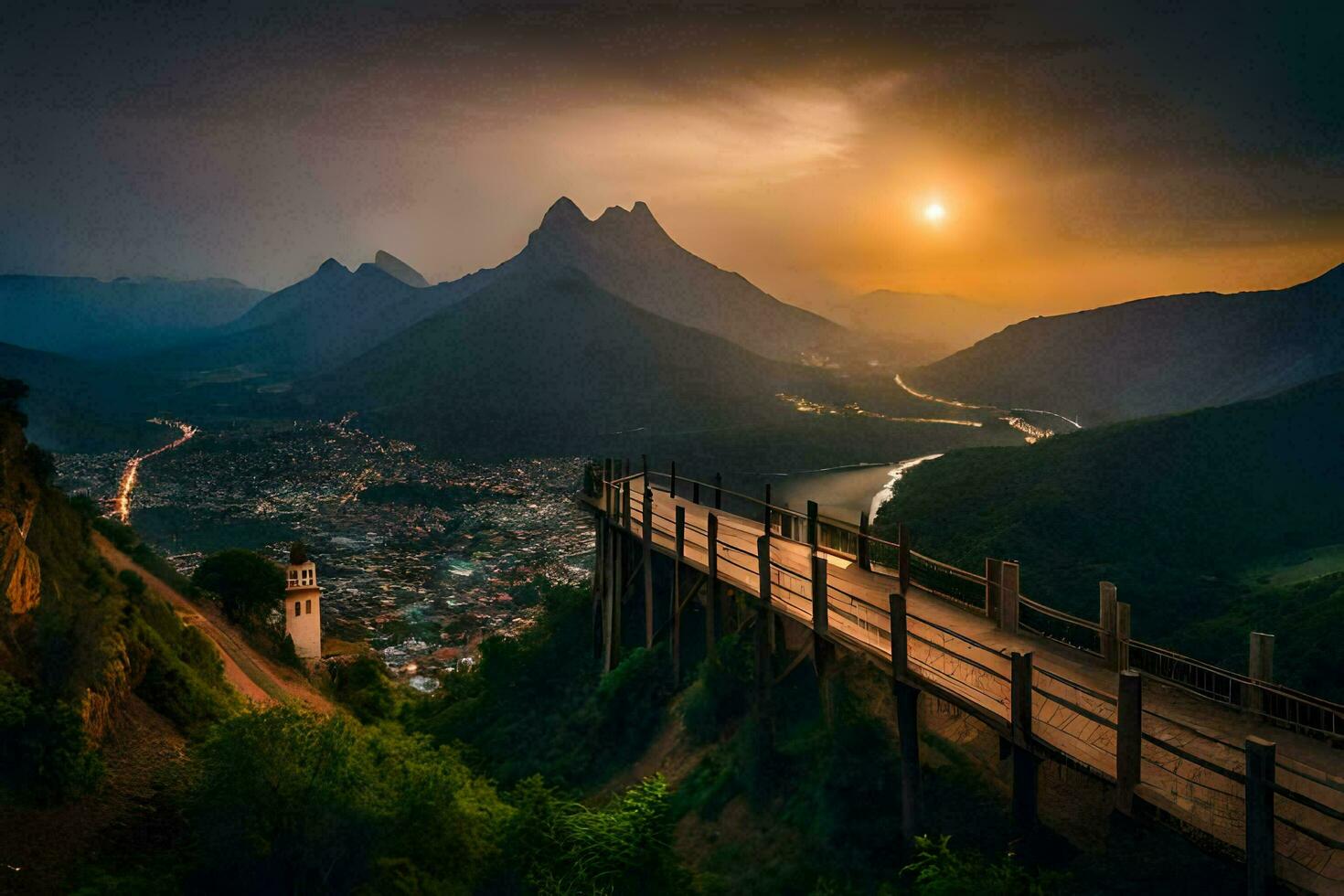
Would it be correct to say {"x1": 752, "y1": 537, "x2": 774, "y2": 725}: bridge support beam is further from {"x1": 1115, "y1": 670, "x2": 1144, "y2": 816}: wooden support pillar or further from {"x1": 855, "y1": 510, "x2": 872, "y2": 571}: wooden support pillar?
{"x1": 1115, "y1": 670, "x2": 1144, "y2": 816}: wooden support pillar

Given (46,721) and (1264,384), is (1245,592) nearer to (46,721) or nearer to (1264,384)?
(46,721)

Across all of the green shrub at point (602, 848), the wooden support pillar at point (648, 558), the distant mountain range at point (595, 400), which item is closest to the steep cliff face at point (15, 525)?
the green shrub at point (602, 848)

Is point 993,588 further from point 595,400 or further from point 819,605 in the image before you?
point 595,400

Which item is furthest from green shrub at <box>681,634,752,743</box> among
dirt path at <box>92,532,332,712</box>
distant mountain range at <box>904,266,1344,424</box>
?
distant mountain range at <box>904,266,1344,424</box>

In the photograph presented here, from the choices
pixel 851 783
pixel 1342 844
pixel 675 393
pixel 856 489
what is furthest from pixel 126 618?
pixel 675 393

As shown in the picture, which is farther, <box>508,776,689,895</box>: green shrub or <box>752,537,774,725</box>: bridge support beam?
<box>752,537,774,725</box>: bridge support beam

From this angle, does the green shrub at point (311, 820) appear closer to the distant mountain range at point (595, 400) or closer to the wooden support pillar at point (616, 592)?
the wooden support pillar at point (616, 592)
